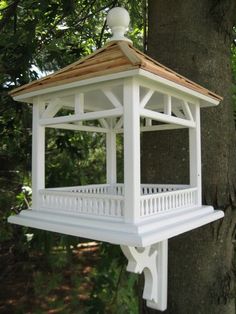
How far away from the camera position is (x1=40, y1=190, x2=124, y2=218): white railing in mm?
1332

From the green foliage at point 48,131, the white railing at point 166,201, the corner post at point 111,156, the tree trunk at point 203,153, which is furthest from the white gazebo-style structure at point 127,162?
the green foliage at point 48,131

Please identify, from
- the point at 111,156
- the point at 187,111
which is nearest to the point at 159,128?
the point at 187,111

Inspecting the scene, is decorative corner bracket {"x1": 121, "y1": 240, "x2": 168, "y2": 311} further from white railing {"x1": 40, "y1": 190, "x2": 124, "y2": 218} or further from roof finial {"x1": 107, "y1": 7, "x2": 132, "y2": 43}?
roof finial {"x1": 107, "y1": 7, "x2": 132, "y2": 43}

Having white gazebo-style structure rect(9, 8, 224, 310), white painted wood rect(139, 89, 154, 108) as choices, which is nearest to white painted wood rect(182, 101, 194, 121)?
white gazebo-style structure rect(9, 8, 224, 310)

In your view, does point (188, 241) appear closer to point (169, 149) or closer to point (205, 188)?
point (205, 188)

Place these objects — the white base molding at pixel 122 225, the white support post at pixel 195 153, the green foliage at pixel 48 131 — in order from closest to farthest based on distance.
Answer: the white base molding at pixel 122 225 → the white support post at pixel 195 153 → the green foliage at pixel 48 131

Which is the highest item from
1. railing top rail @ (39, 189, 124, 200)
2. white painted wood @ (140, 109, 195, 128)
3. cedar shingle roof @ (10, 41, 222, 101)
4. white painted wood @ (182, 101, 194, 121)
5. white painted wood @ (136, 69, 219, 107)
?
cedar shingle roof @ (10, 41, 222, 101)

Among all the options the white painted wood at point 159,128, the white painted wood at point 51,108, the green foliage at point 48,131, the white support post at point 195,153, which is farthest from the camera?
the green foliage at point 48,131

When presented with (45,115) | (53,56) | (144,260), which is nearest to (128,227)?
(144,260)

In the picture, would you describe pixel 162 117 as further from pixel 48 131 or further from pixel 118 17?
pixel 48 131

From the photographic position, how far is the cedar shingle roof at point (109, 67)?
4.09ft

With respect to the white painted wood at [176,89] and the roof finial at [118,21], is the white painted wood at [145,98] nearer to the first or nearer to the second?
the white painted wood at [176,89]

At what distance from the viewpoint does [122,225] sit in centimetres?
124

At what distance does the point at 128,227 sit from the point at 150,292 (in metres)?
0.55
